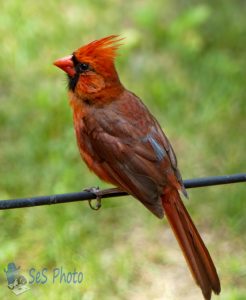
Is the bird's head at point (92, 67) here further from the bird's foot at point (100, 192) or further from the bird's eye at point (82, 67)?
the bird's foot at point (100, 192)

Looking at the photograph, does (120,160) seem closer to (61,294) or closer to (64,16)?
(61,294)

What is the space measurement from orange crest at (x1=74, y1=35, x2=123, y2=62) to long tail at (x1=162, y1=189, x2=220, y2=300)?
Result: 75 centimetres

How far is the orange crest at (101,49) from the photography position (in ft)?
11.5

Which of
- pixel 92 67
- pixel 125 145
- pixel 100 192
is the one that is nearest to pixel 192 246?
pixel 100 192

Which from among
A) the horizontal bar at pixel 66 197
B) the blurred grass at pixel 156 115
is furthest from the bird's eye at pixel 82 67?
the blurred grass at pixel 156 115

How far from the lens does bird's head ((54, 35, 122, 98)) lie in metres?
3.54

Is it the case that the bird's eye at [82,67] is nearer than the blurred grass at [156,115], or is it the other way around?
the bird's eye at [82,67]

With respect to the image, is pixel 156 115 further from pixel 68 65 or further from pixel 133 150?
pixel 133 150

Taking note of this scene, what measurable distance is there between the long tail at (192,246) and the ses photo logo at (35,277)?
0.89 meters

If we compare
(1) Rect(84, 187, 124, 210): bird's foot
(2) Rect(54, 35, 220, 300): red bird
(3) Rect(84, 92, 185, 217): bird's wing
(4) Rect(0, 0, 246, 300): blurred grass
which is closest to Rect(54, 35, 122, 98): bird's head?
(2) Rect(54, 35, 220, 300): red bird

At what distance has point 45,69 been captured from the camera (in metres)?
5.77

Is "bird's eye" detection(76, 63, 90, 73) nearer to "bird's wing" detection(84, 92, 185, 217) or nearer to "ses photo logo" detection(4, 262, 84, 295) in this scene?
"bird's wing" detection(84, 92, 185, 217)

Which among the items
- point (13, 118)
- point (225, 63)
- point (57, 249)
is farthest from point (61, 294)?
point (225, 63)

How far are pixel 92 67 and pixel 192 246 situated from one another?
1.05m
